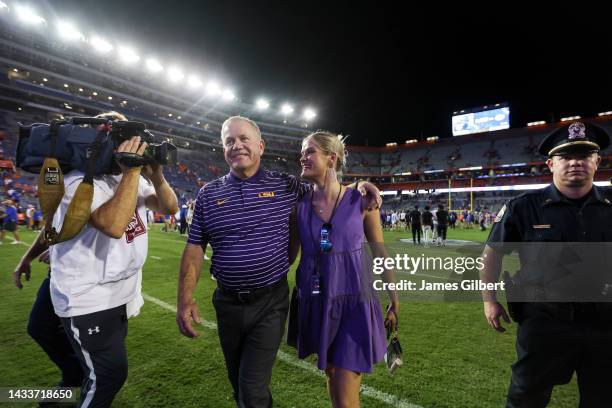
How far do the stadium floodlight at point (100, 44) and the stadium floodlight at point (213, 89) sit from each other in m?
13.5

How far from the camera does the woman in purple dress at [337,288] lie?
196 centimetres

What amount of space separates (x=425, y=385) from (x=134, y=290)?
278 centimetres

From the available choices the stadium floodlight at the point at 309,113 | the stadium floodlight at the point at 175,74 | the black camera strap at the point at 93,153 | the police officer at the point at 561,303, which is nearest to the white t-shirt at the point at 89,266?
the black camera strap at the point at 93,153

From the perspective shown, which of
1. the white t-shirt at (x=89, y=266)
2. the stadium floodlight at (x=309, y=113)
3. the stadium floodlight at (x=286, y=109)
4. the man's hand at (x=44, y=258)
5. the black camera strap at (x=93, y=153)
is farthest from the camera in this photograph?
the stadium floodlight at (x=309, y=113)

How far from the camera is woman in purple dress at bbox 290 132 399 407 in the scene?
1.96 m

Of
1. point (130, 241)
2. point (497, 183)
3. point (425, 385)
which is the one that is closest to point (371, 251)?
point (130, 241)

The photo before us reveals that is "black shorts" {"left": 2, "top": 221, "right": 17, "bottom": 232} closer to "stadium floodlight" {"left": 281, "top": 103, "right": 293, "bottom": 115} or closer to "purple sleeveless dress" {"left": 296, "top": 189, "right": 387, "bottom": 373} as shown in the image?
"purple sleeveless dress" {"left": 296, "top": 189, "right": 387, "bottom": 373}

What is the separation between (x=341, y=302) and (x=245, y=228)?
79 cm

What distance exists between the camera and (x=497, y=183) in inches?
1761

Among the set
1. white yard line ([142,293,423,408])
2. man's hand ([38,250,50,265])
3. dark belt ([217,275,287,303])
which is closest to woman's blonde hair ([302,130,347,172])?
dark belt ([217,275,287,303])

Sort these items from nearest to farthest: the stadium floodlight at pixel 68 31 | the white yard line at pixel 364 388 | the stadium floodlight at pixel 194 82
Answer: the white yard line at pixel 364 388
the stadium floodlight at pixel 68 31
the stadium floodlight at pixel 194 82

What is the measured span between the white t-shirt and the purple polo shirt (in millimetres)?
484

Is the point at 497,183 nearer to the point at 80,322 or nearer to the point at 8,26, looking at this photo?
the point at 80,322

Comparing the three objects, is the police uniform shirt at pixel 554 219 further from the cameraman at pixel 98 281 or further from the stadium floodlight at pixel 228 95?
the stadium floodlight at pixel 228 95
